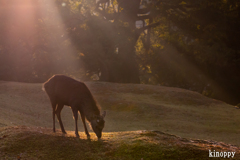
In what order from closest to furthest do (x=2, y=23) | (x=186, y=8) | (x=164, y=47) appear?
(x=2, y=23), (x=186, y=8), (x=164, y=47)

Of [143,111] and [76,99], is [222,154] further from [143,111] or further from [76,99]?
[143,111]

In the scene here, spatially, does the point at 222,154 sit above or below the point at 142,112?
above

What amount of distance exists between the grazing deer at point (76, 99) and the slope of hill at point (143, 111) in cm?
392

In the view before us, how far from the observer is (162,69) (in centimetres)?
3928

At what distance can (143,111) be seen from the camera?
1889 centimetres

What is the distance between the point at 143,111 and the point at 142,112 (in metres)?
0.19

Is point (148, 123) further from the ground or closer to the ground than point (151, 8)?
closer to the ground

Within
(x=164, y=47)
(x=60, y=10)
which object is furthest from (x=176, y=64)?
(x=60, y=10)

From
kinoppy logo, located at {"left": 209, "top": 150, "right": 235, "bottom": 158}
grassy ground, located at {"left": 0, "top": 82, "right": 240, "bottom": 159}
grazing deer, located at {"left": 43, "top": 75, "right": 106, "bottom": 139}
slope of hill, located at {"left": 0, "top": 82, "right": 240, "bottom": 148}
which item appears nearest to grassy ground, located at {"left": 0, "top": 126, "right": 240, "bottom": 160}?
kinoppy logo, located at {"left": 209, "top": 150, "right": 235, "bottom": 158}

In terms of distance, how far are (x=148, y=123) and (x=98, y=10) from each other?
25.0 metres

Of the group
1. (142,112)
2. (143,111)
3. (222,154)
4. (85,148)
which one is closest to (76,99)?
(85,148)

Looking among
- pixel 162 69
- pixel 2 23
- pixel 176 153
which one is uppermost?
pixel 2 23

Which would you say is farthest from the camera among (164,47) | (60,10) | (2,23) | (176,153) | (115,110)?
(164,47)

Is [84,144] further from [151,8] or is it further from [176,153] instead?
[151,8]
